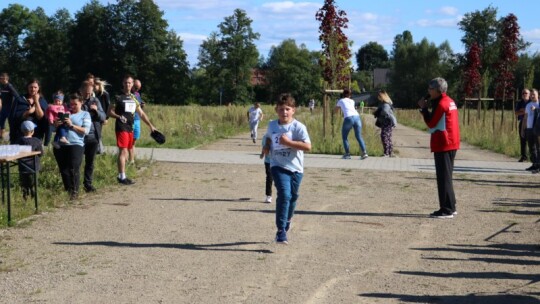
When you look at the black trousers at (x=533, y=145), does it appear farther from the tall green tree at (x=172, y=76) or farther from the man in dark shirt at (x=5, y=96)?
the tall green tree at (x=172, y=76)

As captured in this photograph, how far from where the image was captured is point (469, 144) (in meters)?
27.6

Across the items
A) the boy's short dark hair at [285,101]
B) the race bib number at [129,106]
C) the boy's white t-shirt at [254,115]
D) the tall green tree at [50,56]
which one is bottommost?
the boy's white t-shirt at [254,115]

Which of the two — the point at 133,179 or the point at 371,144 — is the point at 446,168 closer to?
the point at 133,179

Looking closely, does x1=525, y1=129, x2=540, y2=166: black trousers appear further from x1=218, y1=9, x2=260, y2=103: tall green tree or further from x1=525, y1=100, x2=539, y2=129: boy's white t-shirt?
x1=218, y1=9, x2=260, y2=103: tall green tree

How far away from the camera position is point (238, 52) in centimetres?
9825

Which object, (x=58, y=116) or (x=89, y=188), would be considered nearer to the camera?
(x=58, y=116)

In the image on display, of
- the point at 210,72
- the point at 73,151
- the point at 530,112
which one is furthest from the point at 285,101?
the point at 210,72

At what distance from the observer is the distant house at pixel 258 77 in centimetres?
10431

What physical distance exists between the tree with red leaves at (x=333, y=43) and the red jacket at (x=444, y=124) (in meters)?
13.7

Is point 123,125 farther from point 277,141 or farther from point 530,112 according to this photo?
point 530,112

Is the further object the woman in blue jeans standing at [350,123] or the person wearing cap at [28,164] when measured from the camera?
the woman in blue jeans standing at [350,123]

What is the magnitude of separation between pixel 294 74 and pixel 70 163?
93.1 metres

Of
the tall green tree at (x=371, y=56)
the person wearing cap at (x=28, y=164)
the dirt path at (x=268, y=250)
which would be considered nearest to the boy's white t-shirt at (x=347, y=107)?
the dirt path at (x=268, y=250)

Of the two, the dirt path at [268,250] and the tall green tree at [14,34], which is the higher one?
the tall green tree at [14,34]
